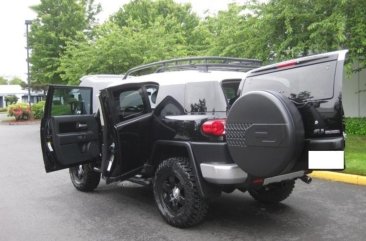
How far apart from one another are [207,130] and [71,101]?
108 inches

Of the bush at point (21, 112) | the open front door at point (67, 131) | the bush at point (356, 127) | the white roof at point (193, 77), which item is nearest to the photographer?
the white roof at point (193, 77)

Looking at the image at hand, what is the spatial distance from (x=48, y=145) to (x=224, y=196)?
2680mm

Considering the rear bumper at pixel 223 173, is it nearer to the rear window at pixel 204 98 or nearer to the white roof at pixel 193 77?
the rear window at pixel 204 98

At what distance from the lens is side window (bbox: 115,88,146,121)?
219 inches

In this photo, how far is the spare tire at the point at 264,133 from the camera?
158 inches

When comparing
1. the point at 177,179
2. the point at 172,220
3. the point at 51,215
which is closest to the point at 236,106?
the point at 177,179

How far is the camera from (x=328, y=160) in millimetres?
4082

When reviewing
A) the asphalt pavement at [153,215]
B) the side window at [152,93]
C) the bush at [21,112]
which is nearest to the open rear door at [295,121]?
the asphalt pavement at [153,215]

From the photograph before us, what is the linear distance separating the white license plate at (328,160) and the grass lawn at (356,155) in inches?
133

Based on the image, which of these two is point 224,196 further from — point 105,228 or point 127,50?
point 127,50

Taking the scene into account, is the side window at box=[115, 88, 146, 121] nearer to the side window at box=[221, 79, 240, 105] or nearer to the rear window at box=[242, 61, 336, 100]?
the side window at box=[221, 79, 240, 105]

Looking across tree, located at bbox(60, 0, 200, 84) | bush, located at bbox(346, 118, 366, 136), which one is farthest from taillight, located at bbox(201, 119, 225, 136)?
tree, located at bbox(60, 0, 200, 84)

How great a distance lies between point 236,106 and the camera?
171 inches

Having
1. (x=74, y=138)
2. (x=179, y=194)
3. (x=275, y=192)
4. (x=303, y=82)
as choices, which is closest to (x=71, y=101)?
(x=74, y=138)
